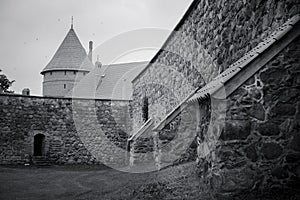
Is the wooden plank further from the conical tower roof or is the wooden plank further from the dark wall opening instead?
the conical tower roof

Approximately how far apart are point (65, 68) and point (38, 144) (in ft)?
59.2

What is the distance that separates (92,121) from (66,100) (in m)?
1.63

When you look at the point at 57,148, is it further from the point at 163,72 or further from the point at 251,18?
the point at 251,18

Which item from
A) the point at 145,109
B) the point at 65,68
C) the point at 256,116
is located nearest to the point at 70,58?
the point at 65,68

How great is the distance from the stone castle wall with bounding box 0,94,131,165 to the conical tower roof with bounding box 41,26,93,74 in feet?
59.1

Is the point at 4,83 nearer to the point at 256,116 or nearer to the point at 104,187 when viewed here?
the point at 104,187

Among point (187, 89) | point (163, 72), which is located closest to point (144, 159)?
point (187, 89)

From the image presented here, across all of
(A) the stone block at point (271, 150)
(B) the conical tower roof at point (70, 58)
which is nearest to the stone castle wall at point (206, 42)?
(A) the stone block at point (271, 150)

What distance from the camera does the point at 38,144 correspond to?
635 inches

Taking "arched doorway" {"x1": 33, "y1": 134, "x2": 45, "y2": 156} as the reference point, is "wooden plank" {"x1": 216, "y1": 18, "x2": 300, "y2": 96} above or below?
above

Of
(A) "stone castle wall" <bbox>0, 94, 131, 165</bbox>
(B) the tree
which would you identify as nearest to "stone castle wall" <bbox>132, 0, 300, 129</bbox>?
(A) "stone castle wall" <bbox>0, 94, 131, 165</bbox>

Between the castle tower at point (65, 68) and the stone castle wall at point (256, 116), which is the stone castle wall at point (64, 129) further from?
the castle tower at point (65, 68)

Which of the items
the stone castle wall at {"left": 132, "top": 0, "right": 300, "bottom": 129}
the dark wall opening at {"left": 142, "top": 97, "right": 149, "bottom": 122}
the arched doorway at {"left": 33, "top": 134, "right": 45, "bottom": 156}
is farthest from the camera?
the arched doorway at {"left": 33, "top": 134, "right": 45, "bottom": 156}

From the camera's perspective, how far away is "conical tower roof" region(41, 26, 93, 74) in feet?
110
